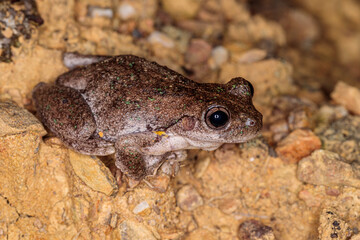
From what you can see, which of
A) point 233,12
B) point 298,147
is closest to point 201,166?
point 298,147

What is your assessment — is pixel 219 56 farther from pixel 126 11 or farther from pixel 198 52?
pixel 126 11

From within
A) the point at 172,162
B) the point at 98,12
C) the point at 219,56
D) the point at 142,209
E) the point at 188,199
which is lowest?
the point at 188,199

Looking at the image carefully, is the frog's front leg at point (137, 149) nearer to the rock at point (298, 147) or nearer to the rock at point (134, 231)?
the rock at point (134, 231)

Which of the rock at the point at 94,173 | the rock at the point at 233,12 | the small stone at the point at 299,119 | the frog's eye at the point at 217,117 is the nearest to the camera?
the frog's eye at the point at 217,117

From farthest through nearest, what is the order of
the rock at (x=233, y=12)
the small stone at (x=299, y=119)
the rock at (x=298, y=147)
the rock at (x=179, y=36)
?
the rock at (x=233, y=12) → the rock at (x=179, y=36) → the small stone at (x=299, y=119) → the rock at (x=298, y=147)

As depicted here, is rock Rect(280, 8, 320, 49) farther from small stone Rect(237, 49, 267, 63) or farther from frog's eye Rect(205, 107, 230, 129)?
frog's eye Rect(205, 107, 230, 129)

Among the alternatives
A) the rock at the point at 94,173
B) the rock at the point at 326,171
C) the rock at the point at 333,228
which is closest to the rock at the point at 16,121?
the rock at the point at 94,173
